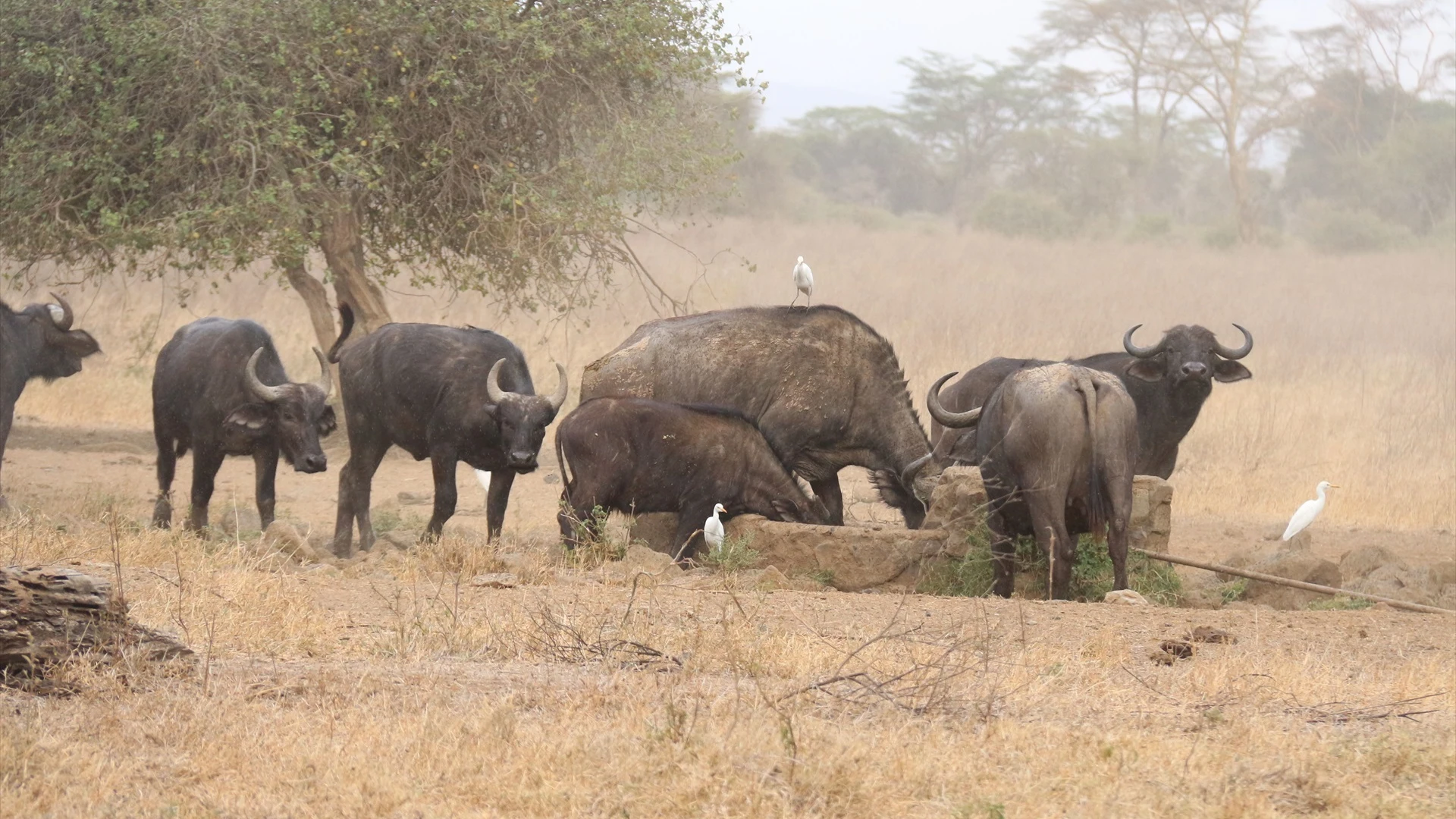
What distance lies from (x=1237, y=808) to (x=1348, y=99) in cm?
4644

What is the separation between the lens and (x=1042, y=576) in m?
8.65

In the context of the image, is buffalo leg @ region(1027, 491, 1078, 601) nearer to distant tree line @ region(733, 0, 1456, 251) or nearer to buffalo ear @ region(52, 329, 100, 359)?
buffalo ear @ region(52, 329, 100, 359)

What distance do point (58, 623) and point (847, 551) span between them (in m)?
4.54

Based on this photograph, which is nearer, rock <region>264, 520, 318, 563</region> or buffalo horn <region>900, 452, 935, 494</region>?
rock <region>264, 520, 318, 563</region>

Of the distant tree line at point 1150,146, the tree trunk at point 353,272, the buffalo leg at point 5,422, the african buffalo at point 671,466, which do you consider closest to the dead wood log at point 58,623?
the african buffalo at point 671,466

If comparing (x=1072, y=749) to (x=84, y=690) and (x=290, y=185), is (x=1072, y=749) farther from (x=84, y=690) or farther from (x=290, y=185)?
(x=290, y=185)

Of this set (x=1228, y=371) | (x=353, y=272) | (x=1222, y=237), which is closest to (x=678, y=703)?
(x=1228, y=371)

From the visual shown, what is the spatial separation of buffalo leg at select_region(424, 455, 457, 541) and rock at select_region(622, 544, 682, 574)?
175 cm

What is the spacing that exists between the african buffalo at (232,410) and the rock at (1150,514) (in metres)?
4.72

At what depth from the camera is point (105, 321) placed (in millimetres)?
21406

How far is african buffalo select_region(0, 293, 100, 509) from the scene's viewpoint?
10.9 m

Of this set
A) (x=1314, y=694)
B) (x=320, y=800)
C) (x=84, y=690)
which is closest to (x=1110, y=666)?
(x=1314, y=694)

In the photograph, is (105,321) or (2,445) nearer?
(2,445)

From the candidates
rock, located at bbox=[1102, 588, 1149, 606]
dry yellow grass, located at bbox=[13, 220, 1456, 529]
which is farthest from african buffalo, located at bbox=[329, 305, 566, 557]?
rock, located at bbox=[1102, 588, 1149, 606]
